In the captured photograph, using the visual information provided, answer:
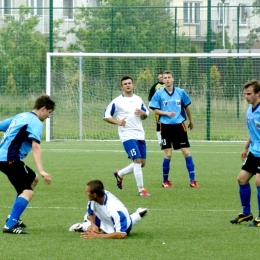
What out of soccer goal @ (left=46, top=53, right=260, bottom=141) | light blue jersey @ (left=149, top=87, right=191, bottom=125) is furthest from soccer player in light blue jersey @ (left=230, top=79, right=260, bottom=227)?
soccer goal @ (left=46, top=53, right=260, bottom=141)

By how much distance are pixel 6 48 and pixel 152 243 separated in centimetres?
1751

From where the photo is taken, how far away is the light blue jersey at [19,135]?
797 cm

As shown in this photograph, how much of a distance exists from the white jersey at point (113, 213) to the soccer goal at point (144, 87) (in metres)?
14.2

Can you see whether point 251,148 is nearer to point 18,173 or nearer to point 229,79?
point 18,173

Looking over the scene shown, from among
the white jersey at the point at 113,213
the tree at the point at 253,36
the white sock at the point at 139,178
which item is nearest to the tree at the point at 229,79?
the tree at the point at 253,36

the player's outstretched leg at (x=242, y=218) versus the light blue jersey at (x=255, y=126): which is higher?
the light blue jersey at (x=255, y=126)

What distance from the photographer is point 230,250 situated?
720 centimetres

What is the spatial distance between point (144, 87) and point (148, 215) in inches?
536

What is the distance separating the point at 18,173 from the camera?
8.16 m

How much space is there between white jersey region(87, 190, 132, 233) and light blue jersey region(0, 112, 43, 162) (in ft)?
3.13

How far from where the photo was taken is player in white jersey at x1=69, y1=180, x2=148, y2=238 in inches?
304

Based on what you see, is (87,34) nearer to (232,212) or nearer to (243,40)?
(243,40)

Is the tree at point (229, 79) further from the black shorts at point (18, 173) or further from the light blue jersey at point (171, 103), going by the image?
the black shorts at point (18, 173)

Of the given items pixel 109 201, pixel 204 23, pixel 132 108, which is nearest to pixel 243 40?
pixel 204 23
